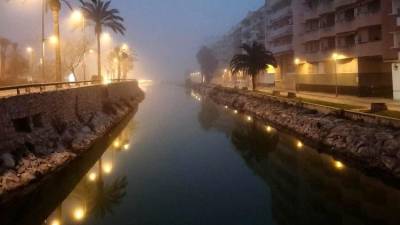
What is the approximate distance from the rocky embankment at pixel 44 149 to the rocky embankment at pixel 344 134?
18.1m

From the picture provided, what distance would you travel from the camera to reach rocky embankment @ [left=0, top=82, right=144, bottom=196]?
20683mm

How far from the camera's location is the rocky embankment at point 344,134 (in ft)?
73.8

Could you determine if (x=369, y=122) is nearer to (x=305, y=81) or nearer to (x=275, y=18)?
(x=305, y=81)

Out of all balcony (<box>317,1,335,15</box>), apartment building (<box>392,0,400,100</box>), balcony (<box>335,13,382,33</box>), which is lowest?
apartment building (<box>392,0,400,100</box>)

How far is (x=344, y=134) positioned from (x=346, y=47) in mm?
27848

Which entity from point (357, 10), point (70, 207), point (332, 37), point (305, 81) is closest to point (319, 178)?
point (70, 207)

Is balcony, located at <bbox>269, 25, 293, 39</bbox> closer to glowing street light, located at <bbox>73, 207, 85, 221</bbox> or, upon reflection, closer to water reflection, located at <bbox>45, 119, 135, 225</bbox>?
water reflection, located at <bbox>45, 119, 135, 225</bbox>

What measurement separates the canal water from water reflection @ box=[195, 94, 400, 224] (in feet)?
0.15

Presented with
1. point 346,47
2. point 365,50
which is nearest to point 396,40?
point 365,50

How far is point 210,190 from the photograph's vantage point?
21828 mm

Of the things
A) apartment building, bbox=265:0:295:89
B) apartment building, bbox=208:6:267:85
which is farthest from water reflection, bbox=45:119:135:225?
apartment building, bbox=208:6:267:85

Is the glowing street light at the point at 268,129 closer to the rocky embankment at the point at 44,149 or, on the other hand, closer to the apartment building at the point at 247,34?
the rocky embankment at the point at 44,149

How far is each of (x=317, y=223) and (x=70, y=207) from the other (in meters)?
11.4

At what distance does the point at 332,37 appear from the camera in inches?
2339
